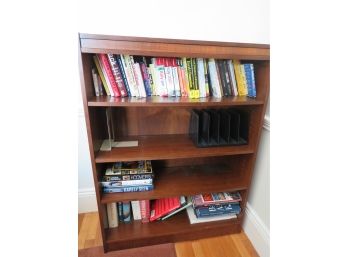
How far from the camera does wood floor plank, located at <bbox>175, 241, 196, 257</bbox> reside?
124 centimetres

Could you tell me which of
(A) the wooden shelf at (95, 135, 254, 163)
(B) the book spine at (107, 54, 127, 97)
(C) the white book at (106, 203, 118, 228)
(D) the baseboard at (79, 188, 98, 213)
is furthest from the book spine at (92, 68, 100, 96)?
(D) the baseboard at (79, 188, 98, 213)

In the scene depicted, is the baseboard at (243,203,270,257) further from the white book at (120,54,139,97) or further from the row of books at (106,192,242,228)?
the white book at (120,54,139,97)

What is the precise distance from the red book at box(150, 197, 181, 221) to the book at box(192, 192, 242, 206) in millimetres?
132

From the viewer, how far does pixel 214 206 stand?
1.33 m

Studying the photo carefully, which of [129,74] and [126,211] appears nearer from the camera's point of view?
[129,74]

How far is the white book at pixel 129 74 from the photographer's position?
1.03 metres

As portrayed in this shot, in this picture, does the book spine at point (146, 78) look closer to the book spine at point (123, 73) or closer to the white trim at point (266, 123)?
the book spine at point (123, 73)

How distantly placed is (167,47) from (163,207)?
1.03 meters

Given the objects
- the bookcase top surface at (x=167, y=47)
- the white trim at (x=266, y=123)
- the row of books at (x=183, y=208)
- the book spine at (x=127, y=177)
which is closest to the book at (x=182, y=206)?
the row of books at (x=183, y=208)

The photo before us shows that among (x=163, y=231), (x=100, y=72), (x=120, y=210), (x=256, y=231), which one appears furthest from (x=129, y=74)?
(x=256, y=231)

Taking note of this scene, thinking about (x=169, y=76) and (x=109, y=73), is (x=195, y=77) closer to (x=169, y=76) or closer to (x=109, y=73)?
(x=169, y=76)

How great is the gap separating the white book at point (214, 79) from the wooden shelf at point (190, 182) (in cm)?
56

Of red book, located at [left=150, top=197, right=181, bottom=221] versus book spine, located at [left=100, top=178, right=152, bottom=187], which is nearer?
book spine, located at [left=100, top=178, right=152, bottom=187]

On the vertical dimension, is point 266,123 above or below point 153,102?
below
